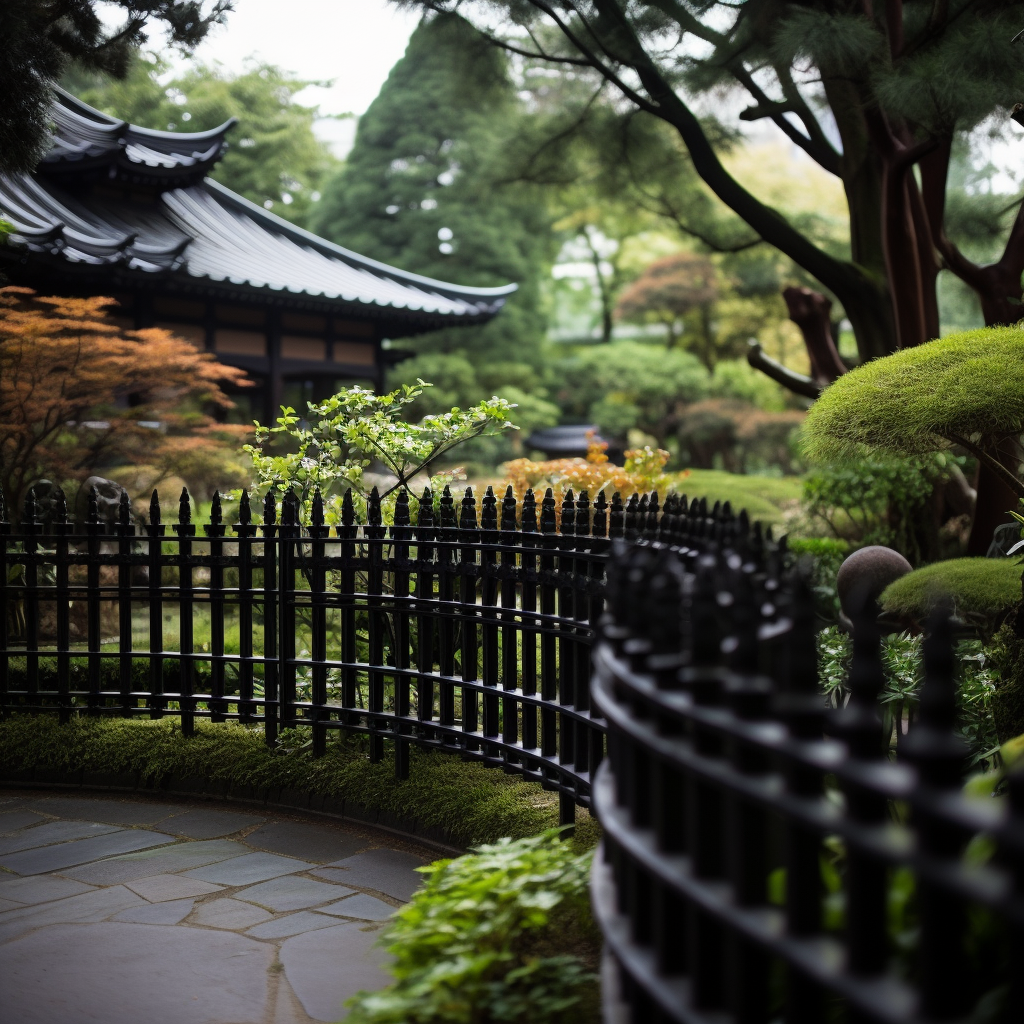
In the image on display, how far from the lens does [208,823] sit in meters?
5.05

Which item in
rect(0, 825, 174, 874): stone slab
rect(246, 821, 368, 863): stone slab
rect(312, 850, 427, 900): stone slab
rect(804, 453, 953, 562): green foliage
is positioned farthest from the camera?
rect(804, 453, 953, 562): green foliage

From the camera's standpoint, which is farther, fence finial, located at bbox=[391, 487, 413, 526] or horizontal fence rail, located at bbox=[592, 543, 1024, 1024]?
fence finial, located at bbox=[391, 487, 413, 526]

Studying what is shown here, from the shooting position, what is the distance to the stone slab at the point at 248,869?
4.19 m

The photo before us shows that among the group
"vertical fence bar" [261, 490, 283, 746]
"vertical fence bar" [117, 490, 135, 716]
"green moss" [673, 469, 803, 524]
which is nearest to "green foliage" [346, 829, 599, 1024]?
"vertical fence bar" [261, 490, 283, 746]

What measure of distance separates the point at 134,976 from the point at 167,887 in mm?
857

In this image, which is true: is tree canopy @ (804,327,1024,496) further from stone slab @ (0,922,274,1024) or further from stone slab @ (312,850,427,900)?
stone slab @ (0,922,274,1024)

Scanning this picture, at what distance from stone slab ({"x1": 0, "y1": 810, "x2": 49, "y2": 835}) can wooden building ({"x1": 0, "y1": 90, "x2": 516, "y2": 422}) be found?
850 centimetres

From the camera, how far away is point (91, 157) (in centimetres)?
1452

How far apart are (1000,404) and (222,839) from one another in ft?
16.7

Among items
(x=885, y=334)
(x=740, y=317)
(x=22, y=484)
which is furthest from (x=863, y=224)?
(x=740, y=317)

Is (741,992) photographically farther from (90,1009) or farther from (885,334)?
(885,334)

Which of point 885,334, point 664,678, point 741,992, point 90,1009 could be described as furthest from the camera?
point 885,334

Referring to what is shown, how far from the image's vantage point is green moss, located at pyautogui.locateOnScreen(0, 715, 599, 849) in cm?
452

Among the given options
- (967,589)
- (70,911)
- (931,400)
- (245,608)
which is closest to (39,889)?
(70,911)
